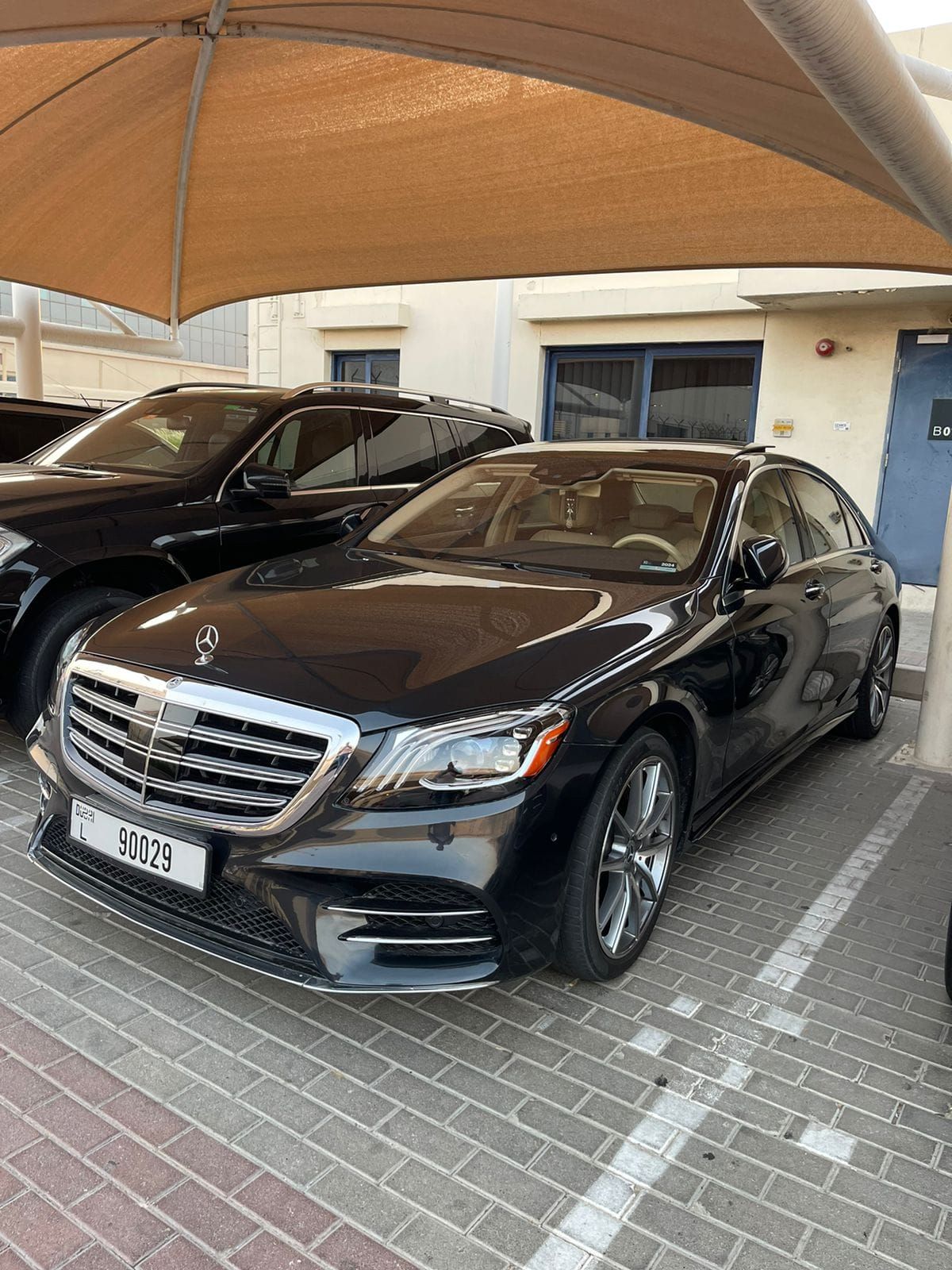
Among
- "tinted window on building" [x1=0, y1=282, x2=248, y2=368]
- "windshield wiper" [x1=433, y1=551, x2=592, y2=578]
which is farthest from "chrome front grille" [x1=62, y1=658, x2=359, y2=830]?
"tinted window on building" [x1=0, y1=282, x2=248, y2=368]

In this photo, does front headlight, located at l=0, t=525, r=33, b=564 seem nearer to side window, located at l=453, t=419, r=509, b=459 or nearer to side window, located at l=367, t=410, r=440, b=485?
side window, located at l=367, t=410, r=440, b=485

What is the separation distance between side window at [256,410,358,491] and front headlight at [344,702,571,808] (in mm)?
3613

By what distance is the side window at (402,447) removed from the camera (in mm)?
6543

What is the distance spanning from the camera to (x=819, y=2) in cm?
227

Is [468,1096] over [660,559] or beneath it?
beneath

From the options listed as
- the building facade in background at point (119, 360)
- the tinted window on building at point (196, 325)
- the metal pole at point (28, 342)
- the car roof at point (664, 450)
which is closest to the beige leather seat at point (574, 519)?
the car roof at point (664, 450)

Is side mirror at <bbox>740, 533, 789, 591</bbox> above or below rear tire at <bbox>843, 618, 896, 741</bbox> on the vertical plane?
above

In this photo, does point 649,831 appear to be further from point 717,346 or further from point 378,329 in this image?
point 378,329

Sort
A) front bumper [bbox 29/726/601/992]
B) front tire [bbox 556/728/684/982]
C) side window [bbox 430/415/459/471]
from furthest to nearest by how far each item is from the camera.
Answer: side window [bbox 430/415/459/471] < front tire [bbox 556/728/684/982] < front bumper [bbox 29/726/601/992]

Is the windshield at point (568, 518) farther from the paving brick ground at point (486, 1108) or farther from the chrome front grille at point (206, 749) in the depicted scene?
the chrome front grille at point (206, 749)

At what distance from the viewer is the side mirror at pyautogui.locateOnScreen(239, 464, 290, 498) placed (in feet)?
17.9

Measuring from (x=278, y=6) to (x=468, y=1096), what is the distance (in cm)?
493

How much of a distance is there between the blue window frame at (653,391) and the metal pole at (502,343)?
57 cm

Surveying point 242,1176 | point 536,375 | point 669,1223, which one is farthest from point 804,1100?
point 536,375
